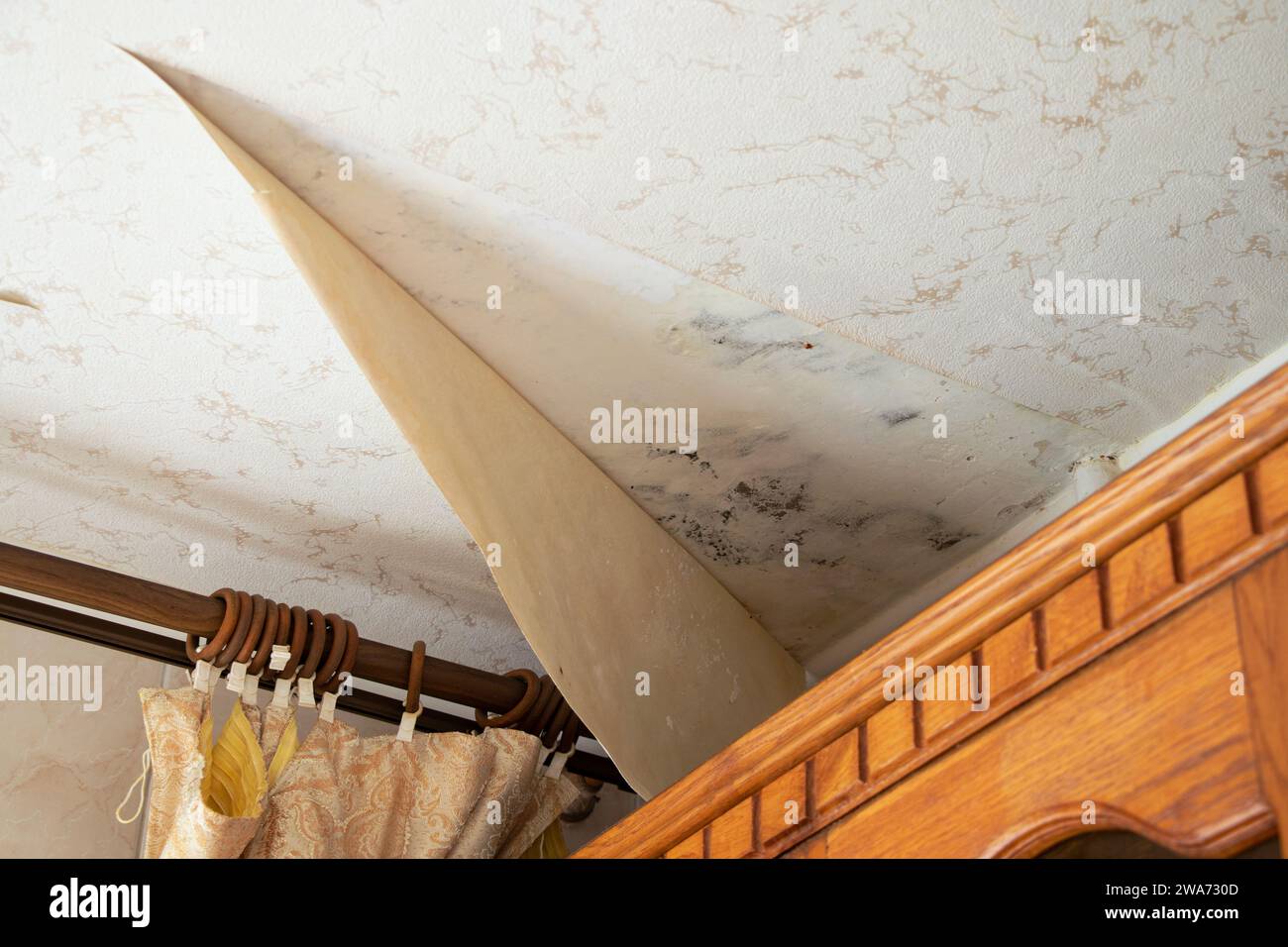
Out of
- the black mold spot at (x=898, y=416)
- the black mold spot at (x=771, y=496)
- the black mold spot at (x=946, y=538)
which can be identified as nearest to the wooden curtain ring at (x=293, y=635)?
the black mold spot at (x=771, y=496)

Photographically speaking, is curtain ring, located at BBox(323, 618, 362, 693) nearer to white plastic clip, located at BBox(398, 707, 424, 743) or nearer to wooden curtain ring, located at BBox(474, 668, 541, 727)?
white plastic clip, located at BBox(398, 707, 424, 743)

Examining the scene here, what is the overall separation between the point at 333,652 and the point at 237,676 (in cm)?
11

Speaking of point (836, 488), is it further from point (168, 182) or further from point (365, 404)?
point (168, 182)

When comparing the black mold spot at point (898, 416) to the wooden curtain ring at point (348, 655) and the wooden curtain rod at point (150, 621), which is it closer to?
the wooden curtain rod at point (150, 621)

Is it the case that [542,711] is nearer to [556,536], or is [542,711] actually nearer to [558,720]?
[558,720]

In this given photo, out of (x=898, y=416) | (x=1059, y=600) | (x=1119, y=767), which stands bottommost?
(x=1119, y=767)

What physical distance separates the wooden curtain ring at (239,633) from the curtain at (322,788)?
0.04 m

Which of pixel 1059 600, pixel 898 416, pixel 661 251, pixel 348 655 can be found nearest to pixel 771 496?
pixel 898 416

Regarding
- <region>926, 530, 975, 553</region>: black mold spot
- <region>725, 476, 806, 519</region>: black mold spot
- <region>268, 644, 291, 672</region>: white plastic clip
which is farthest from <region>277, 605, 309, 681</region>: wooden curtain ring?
<region>926, 530, 975, 553</region>: black mold spot

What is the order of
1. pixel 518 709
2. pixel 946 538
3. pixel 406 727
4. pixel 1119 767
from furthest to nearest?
pixel 946 538 → pixel 518 709 → pixel 406 727 → pixel 1119 767

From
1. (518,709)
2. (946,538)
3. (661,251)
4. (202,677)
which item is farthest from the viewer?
(946,538)

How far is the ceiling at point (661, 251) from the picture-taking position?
1.06m

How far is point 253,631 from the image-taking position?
1.37m
